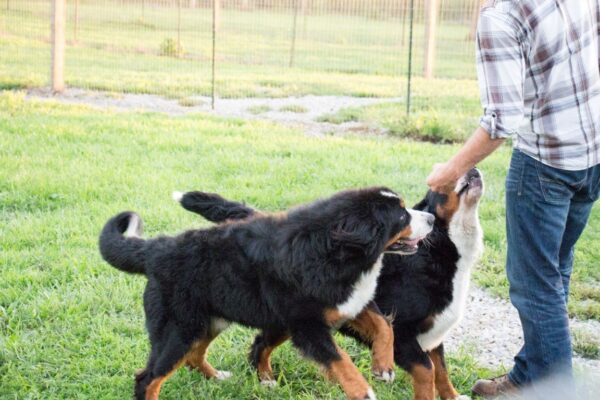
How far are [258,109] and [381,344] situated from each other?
8.83 m

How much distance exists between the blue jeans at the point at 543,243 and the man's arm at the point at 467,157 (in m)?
0.25

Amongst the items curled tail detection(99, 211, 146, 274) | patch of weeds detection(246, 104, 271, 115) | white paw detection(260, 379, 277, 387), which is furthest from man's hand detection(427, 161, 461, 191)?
patch of weeds detection(246, 104, 271, 115)

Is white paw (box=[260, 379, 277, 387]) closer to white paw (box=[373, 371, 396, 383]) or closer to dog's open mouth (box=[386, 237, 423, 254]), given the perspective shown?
white paw (box=[373, 371, 396, 383])

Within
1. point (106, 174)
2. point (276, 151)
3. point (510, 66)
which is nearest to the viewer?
point (510, 66)

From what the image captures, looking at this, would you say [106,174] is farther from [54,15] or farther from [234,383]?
[54,15]

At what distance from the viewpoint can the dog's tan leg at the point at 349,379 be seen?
3371 mm

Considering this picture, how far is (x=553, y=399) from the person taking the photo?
137 inches

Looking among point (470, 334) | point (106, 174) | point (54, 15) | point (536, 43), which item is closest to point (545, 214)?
point (536, 43)

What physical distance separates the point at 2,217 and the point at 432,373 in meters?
4.28

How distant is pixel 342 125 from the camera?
11.1 meters

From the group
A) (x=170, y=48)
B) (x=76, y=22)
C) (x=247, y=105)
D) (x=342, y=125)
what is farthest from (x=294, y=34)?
(x=342, y=125)

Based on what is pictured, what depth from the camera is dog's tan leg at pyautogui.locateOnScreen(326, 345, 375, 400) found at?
3371 mm

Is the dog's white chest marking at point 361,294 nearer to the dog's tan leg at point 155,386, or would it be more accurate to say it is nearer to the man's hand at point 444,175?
the man's hand at point 444,175

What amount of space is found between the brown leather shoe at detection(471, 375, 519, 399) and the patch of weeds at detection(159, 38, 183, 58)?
48.9 feet
